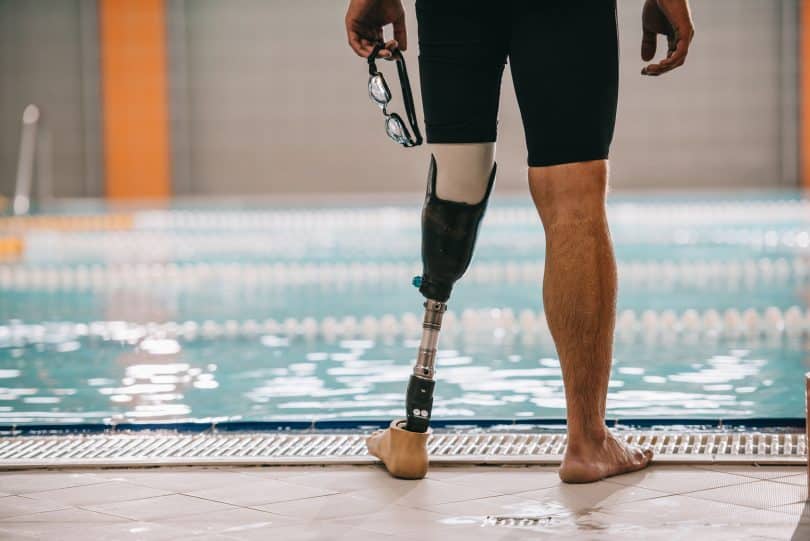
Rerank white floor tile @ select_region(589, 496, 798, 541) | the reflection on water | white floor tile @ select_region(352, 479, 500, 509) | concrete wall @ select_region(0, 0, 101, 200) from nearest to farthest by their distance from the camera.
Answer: white floor tile @ select_region(589, 496, 798, 541), white floor tile @ select_region(352, 479, 500, 509), the reflection on water, concrete wall @ select_region(0, 0, 101, 200)

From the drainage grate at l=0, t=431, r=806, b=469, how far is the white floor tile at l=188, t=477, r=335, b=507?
196mm

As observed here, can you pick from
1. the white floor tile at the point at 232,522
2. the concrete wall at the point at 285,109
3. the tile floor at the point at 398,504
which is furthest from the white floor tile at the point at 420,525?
the concrete wall at the point at 285,109

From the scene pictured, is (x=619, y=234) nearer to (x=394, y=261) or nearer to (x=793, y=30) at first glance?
(x=394, y=261)

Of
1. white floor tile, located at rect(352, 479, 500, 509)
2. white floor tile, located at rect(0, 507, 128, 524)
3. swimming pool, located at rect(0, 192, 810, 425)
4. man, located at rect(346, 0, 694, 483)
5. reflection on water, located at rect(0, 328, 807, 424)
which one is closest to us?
white floor tile, located at rect(0, 507, 128, 524)

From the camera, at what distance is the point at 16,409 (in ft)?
12.1

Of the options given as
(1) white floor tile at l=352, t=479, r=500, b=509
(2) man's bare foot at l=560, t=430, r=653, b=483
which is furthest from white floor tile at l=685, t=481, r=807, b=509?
(1) white floor tile at l=352, t=479, r=500, b=509

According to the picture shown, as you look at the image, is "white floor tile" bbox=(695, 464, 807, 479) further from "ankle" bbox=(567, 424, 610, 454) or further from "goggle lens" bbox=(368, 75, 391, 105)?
"goggle lens" bbox=(368, 75, 391, 105)

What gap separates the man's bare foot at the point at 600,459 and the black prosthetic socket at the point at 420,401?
0.32m

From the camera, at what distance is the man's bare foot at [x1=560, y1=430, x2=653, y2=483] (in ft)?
8.29

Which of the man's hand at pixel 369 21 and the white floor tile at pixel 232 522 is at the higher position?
the man's hand at pixel 369 21

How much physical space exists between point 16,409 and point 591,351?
177cm

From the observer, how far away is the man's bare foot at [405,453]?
2.61 m

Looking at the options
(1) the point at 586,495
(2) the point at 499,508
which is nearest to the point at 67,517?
(2) the point at 499,508

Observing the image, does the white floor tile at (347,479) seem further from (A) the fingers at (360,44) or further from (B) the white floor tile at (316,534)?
(A) the fingers at (360,44)
